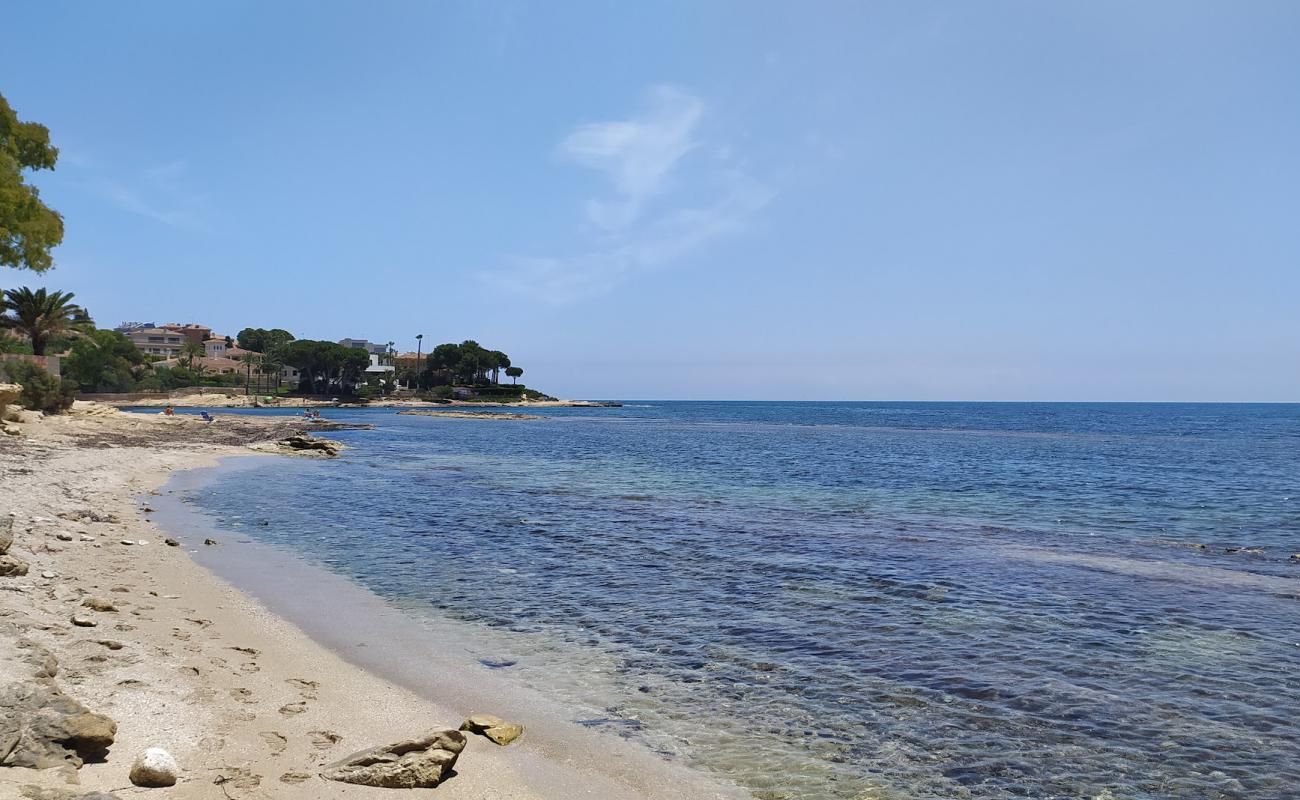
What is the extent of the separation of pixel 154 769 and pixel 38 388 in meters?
55.4

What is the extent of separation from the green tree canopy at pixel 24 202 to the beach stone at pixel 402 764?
105ft

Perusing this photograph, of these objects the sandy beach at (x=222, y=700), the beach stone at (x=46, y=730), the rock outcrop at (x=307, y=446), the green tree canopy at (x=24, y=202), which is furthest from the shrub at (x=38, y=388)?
the beach stone at (x=46, y=730)

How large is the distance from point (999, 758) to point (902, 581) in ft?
26.5

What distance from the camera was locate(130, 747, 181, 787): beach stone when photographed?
5.34 metres

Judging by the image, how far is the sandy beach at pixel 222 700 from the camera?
5.91 meters

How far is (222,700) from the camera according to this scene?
7.52 meters

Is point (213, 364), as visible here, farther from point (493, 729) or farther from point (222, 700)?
point (493, 729)

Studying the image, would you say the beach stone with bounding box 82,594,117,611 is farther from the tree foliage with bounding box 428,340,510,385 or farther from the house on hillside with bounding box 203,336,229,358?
the house on hillside with bounding box 203,336,229,358

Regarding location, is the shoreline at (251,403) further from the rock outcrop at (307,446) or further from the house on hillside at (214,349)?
the rock outcrop at (307,446)

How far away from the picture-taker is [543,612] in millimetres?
12492

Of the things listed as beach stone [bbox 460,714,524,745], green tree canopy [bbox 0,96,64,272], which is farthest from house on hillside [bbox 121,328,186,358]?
beach stone [bbox 460,714,524,745]

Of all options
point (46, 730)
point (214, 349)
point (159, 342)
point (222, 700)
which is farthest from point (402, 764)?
point (214, 349)

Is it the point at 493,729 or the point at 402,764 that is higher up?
the point at 402,764

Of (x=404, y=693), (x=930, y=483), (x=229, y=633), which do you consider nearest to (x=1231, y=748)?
(x=404, y=693)
